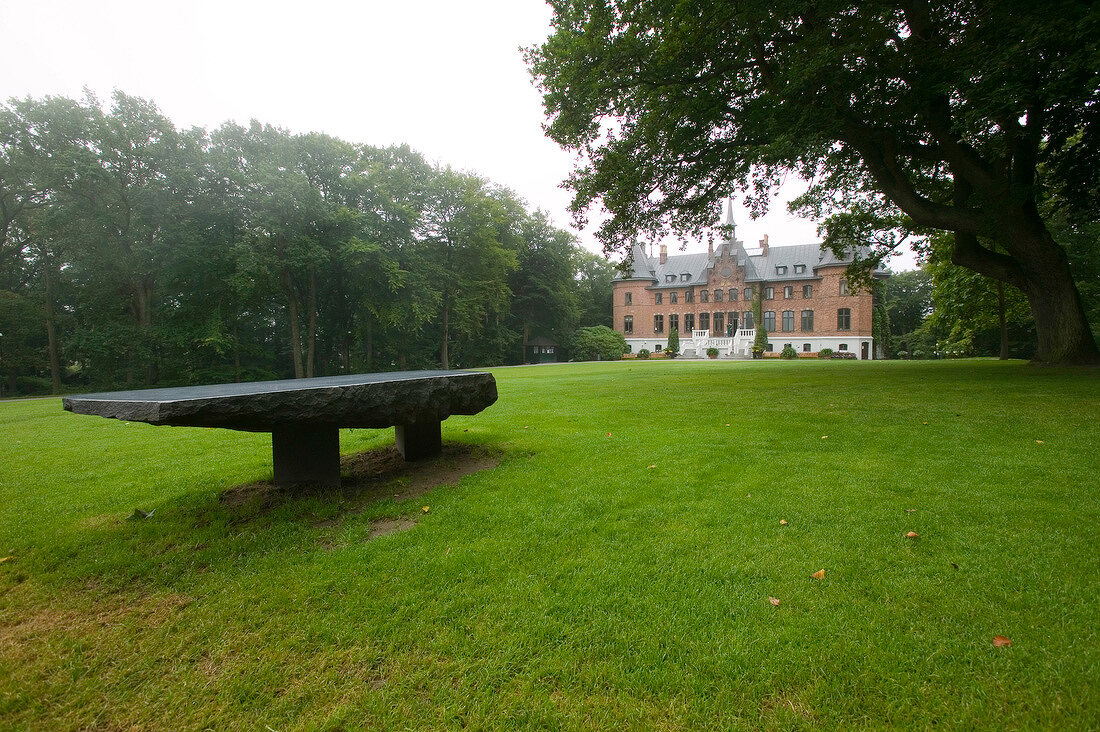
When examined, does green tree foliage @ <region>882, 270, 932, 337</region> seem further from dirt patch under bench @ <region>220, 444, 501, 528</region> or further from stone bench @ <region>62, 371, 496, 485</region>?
stone bench @ <region>62, 371, 496, 485</region>

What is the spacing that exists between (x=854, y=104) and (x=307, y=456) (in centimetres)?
1329

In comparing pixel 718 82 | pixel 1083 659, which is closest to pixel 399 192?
pixel 718 82

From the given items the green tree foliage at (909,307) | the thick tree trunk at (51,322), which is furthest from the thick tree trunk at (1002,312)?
the thick tree trunk at (51,322)

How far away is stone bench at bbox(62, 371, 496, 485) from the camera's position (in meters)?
2.99

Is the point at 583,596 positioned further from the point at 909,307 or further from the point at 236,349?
the point at 909,307

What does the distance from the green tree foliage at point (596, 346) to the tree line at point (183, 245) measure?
61.1 ft

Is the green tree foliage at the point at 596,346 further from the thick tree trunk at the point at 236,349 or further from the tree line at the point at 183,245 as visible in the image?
the thick tree trunk at the point at 236,349

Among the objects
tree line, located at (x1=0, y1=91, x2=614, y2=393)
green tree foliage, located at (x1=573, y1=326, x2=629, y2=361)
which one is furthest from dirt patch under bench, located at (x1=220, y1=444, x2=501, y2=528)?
green tree foliage, located at (x1=573, y1=326, x2=629, y2=361)

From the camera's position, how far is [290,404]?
3.37 meters

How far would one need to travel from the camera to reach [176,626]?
2.27 meters

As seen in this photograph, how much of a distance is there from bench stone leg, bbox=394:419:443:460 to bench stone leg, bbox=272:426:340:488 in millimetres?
930

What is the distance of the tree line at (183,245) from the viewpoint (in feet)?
82.7

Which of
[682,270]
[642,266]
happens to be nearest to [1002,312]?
[682,270]

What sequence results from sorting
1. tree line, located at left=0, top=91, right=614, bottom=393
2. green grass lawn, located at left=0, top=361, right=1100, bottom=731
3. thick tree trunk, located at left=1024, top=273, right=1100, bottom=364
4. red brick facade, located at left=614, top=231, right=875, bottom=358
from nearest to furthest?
green grass lawn, located at left=0, top=361, right=1100, bottom=731
thick tree trunk, located at left=1024, top=273, right=1100, bottom=364
tree line, located at left=0, top=91, right=614, bottom=393
red brick facade, located at left=614, top=231, right=875, bottom=358
